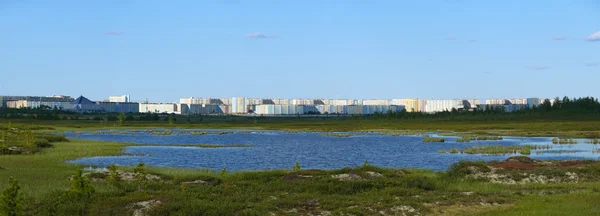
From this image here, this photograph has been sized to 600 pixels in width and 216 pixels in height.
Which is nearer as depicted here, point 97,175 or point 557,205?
point 557,205

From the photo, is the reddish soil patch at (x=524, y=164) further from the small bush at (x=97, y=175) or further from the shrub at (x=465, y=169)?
the small bush at (x=97, y=175)

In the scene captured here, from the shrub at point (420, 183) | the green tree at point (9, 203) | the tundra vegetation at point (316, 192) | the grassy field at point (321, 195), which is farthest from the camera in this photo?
the shrub at point (420, 183)

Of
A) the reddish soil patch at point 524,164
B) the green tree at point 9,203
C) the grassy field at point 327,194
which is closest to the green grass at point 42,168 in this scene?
the grassy field at point 327,194

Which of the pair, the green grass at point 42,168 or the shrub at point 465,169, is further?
the shrub at point 465,169

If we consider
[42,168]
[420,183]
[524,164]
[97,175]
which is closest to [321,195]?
[420,183]

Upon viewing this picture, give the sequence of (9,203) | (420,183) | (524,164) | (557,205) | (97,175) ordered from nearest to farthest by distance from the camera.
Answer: (9,203)
(557,205)
(420,183)
(97,175)
(524,164)

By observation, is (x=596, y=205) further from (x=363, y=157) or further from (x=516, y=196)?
(x=363, y=157)

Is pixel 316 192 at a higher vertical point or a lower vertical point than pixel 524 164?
lower

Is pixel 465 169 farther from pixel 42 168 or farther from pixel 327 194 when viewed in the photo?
pixel 42 168

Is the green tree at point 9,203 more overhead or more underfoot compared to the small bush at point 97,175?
more overhead

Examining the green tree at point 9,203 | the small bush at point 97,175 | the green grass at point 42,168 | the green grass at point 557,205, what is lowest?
the green grass at point 557,205

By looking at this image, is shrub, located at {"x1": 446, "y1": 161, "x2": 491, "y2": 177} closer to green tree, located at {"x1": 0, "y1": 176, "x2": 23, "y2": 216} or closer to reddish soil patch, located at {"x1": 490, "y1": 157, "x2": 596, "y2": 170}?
reddish soil patch, located at {"x1": 490, "y1": 157, "x2": 596, "y2": 170}

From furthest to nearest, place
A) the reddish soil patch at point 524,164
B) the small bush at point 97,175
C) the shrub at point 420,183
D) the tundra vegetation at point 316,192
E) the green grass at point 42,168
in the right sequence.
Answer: the reddish soil patch at point 524,164
the small bush at point 97,175
the green grass at point 42,168
the shrub at point 420,183
the tundra vegetation at point 316,192

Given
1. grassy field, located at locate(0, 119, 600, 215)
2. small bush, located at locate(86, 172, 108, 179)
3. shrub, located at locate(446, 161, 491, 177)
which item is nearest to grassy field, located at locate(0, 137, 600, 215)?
grassy field, located at locate(0, 119, 600, 215)
